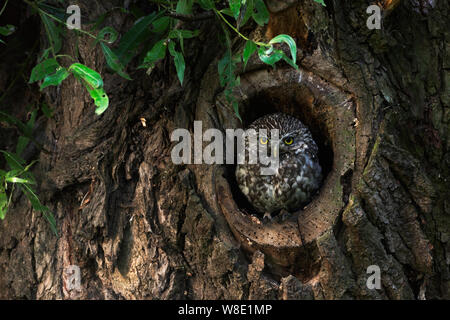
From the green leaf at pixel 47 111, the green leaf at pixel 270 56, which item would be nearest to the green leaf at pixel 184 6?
the green leaf at pixel 270 56

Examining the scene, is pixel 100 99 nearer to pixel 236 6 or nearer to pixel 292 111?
pixel 236 6

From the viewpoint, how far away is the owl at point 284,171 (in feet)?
9.32

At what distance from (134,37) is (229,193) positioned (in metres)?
0.91

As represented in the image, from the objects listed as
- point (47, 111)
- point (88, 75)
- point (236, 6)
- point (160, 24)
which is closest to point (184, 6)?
point (160, 24)

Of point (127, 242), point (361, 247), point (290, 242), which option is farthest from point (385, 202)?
point (127, 242)

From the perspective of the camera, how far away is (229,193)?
2.40m

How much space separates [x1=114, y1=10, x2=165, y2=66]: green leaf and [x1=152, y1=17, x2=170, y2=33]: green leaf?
50 millimetres

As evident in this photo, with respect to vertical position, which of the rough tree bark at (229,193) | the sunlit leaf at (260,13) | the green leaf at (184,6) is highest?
the green leaf at (184,6)

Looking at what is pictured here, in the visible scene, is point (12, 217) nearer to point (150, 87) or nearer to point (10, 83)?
point (10, 83)

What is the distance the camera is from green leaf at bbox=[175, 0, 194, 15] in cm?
193

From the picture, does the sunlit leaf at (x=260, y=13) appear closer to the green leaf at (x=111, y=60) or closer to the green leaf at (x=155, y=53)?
the green leaf at (x=155, y=53)

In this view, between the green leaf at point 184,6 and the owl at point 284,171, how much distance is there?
3.62ft

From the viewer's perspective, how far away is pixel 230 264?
7.21 feet

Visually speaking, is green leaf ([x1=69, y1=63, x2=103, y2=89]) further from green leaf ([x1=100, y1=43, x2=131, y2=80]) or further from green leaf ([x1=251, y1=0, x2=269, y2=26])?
green leaf ([x1=251, y1=0, x2=269, y2=26])
